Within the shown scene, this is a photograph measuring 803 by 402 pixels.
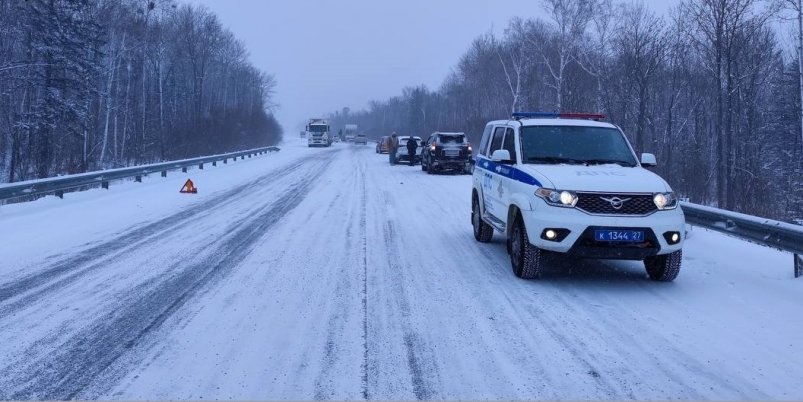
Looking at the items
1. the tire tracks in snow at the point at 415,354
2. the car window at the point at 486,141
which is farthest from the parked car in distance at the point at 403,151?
the tire tracks in snow at the point at 415,354

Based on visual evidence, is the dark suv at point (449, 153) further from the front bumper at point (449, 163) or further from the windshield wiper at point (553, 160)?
the windshield wiper at point (553, 160)

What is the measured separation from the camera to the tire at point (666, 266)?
7484 millimetres

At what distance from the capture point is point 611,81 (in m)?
42.5

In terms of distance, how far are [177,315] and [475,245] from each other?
18.5ft

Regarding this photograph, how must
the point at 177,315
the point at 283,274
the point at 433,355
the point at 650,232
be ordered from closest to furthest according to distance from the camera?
the point at 433,355
the point at 177,315
the point at 650,232
the point at 283,274

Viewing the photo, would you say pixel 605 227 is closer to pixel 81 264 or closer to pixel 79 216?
pixel 81 264

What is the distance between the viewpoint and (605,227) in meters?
7.03

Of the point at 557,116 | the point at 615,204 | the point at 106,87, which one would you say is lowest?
the point at 615,204

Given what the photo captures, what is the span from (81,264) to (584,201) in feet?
21.6

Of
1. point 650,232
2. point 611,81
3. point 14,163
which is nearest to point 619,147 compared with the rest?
point 650,232

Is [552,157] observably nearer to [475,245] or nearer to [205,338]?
[475,245]

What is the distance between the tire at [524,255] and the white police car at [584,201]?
0.5 inches

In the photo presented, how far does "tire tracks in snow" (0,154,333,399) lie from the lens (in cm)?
418

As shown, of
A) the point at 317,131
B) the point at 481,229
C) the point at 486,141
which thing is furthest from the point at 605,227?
the point at 317,131
